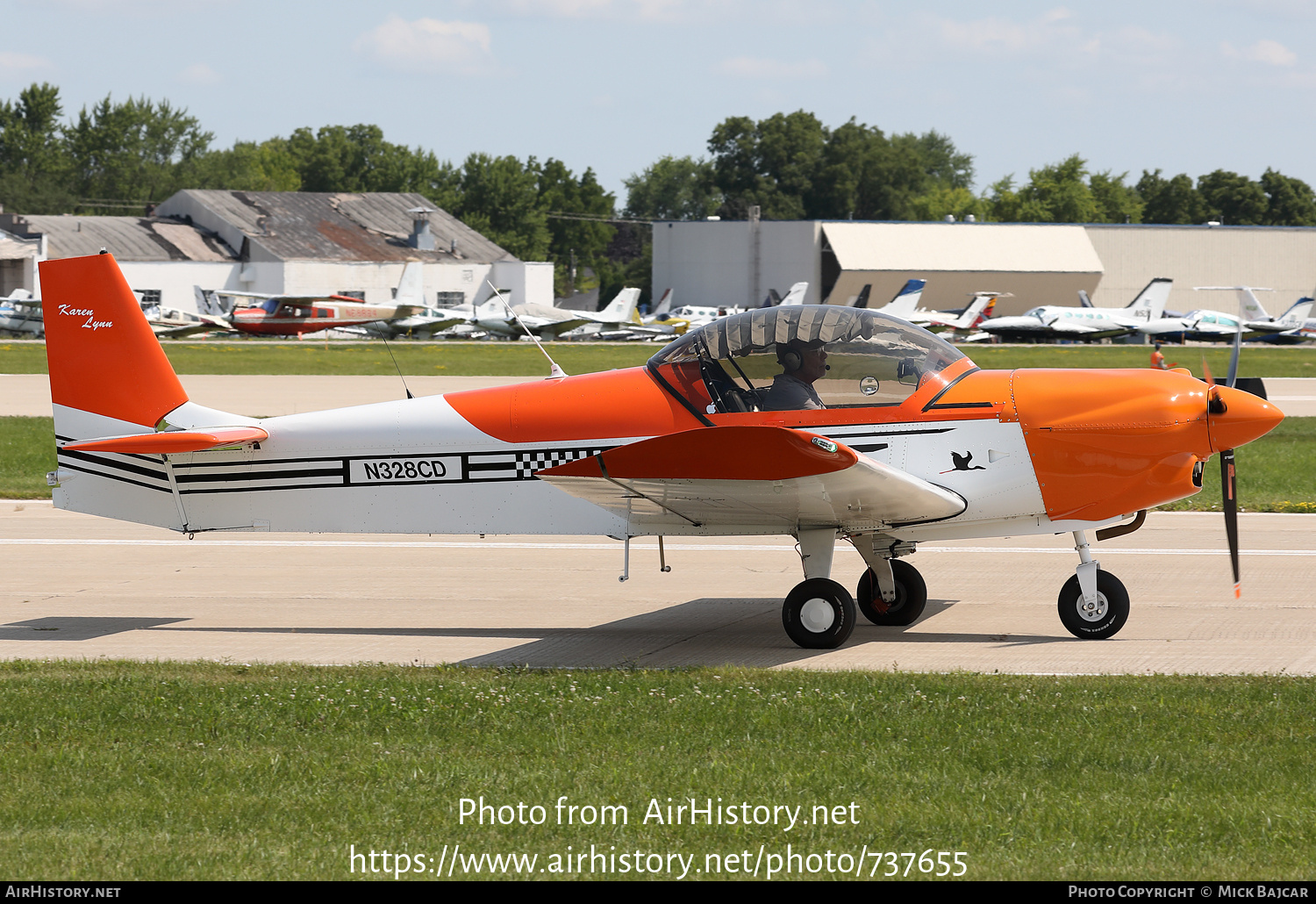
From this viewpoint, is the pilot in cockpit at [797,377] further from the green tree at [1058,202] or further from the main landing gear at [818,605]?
the green tree at [1058,202]

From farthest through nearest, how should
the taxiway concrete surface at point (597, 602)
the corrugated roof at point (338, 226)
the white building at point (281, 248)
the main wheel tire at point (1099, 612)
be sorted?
the corrugated roof at point (338, 226) → the white building at point (281, 248) → the main wheel tire at point (1099, 612) → the taxiway concrete surface at point (597, 602)

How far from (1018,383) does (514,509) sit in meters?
3.42

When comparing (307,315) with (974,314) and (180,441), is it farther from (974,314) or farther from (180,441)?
(180,441)

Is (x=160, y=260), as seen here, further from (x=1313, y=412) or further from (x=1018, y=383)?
(x=1018, y=383)

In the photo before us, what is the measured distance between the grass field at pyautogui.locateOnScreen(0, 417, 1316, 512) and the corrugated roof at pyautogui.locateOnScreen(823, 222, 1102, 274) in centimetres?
6588

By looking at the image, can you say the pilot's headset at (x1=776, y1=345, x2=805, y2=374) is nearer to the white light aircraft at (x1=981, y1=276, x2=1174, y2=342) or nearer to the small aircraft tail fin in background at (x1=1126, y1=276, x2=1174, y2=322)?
the white light aircraft at (x1=981, y1=276, x2=1174, y2=342)

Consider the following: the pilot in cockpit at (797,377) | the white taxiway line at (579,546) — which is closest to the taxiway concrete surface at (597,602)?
the white taxiway line at (579,546)

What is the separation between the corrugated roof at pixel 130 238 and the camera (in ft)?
262

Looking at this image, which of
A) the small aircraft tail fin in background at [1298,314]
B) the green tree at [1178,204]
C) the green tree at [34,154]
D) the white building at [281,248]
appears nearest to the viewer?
the small aircraft tail fin in background at [1298,314]

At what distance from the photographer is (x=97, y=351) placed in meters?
10.1

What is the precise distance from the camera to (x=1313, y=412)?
30516 millimetres

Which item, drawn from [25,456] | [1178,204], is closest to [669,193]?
[1178,204]

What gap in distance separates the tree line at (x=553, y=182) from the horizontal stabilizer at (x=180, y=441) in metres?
114

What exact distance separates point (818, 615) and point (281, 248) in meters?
78.8
